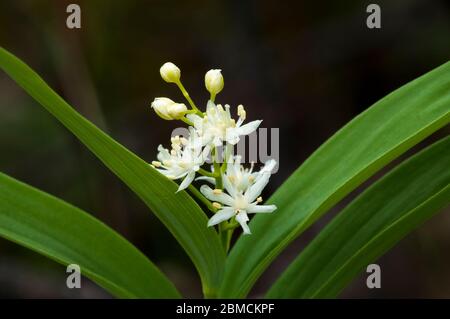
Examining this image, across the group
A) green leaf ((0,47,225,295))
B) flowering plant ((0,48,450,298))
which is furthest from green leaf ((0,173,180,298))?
green leaf ((0,47,225,295))

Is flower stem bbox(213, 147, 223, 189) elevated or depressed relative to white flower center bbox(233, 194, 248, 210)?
elevated

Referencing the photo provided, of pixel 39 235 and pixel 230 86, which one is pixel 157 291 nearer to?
pixel 39 235

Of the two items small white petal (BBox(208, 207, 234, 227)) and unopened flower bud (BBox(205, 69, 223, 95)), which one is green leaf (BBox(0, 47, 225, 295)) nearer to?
small white petal (BBox(208, 207, 234, 227))

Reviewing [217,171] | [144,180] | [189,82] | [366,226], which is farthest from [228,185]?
[189,82]

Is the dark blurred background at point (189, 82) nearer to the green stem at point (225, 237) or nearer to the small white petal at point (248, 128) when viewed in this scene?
the green stem at point (225, 237)

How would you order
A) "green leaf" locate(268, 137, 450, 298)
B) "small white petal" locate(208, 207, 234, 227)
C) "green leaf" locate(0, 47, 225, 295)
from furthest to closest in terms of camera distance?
"green leaf" locate(268, 137, 450, 298)
"small white petal" locate(208, 207, 234, 227)
"green leaf" locate(0, 47, 225, 295)
